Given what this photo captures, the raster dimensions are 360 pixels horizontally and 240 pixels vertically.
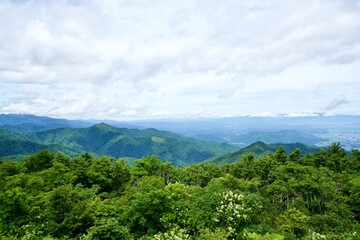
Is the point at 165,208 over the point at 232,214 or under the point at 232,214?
under

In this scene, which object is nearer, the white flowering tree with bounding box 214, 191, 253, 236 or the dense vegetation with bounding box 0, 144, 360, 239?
the dense vegetation with bounding box 0, 144, 360, 239

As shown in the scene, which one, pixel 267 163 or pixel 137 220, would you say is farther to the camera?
pixel 267 163

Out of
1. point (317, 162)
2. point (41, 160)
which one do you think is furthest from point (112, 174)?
point (317, 162)

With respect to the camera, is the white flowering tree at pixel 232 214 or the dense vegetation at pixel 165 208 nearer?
the dense vegetation at pixel 165 208

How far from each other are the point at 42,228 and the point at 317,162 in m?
48.5

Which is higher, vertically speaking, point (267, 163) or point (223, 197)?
point (223, 197)

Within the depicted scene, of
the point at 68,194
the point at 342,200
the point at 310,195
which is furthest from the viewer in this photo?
the point at 310,195

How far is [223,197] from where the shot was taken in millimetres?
15375

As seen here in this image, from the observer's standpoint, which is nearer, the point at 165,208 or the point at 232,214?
the point at 232,214

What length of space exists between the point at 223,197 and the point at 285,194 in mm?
20813

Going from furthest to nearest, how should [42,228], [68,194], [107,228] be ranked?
[68,194] → [42,228] → [107,228]

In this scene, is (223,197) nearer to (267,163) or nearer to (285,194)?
(285,194)

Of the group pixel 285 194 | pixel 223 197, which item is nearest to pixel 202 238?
pixel 223 197

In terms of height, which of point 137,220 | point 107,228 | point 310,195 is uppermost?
point 107,228
